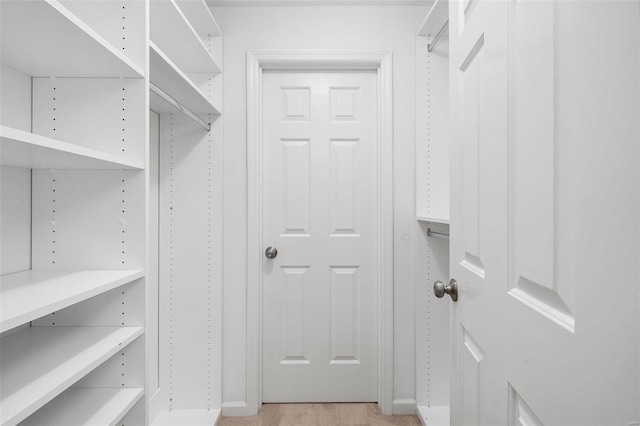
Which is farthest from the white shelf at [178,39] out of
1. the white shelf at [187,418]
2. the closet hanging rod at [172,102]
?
the white shelf at [187,418]

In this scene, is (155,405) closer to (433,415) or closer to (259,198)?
(259,198)

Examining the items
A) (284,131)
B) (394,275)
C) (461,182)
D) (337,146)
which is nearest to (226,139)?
(284,131)

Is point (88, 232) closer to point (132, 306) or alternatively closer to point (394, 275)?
point (132, 306)

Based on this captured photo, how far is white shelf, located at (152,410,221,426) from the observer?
189cm

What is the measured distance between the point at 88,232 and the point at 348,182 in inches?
54.4

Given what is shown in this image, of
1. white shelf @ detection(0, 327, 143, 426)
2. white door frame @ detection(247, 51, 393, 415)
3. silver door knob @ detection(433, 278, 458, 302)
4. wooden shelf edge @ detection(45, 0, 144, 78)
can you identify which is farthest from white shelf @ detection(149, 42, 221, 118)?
silver door knob @ detection(433, 278, 458, 302)

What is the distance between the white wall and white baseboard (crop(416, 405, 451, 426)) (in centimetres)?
8

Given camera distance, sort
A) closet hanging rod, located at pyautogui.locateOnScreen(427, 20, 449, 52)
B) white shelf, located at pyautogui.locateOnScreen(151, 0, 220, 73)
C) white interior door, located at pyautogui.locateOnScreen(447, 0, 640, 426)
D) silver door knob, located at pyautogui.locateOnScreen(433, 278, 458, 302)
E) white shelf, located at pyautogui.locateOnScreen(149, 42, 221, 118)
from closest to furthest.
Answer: white interior door, located at pyautogui.locateOnScreen(447, 0, 640, 426)
silver door knob, located at pyautogui.locateOnScreen(433, 278, 458, 302)
white shelf, located at pyautogui.locateOnScreen(149, 42, 221, 118)
white shelf, located at pyautogui.locateOnScreen(151, 0, 220, 73)
closet hanging rod, located at pyautogui.locateOnScreen(427, 20, 449, 52)

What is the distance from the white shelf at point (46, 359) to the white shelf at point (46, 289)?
169 millimetres

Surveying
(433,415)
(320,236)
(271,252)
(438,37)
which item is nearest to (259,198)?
(271,252)

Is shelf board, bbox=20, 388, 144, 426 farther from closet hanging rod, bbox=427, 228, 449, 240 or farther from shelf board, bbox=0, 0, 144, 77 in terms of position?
closet hanging rod, bbox=427, 228, 449, 240

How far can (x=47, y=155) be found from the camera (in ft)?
2.77

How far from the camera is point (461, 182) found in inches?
39.7

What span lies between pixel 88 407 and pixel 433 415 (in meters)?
1.71
